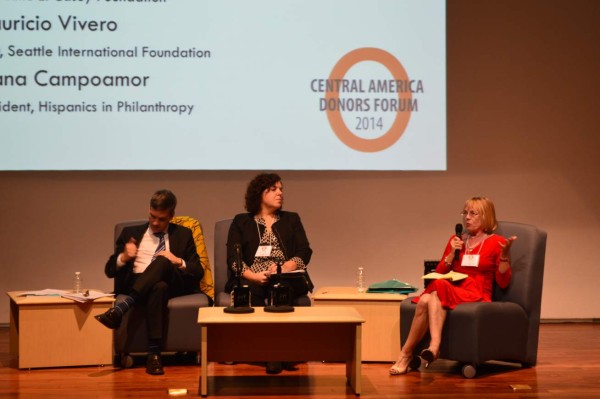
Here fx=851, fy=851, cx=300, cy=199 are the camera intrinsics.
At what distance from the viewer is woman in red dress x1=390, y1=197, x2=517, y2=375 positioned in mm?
5023

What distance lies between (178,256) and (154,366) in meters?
0.78

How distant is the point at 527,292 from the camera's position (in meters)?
5.20

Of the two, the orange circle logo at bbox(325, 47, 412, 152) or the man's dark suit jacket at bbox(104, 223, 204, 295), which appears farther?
the orange circle logo at bbox(325, 47, 412, 152)

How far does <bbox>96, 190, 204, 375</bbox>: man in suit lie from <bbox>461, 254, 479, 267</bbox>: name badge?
1687 millimetres

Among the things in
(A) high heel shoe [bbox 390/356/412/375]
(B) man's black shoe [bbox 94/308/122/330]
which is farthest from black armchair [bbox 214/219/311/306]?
(A) high heel shoe [bbox 390/356/412/375]

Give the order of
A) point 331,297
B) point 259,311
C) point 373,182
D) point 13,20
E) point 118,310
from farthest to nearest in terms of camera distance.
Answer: point 373,182, point 13,20, point 331,297, point 118,310, point 259,311

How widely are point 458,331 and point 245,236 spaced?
1.51 m

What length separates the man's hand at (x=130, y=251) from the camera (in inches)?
211

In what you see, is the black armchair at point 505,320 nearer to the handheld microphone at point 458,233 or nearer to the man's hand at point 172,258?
the handheld microphone at point 458,233

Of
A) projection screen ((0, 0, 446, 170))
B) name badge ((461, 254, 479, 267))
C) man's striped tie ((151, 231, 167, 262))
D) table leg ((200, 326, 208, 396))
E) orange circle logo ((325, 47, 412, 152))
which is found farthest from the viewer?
orange circle logo ((325, 47, 412, 152))

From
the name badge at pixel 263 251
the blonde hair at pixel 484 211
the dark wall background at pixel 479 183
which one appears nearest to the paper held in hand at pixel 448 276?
the blonde hair at pixel 484 211

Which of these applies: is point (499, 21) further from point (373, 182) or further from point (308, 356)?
point (308, 356)

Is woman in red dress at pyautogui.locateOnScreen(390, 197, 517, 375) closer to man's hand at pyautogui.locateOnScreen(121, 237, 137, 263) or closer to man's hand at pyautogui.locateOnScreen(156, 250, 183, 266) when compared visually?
man's hand at pyautogui.locateOnScreen(156, 250, 183, 266)

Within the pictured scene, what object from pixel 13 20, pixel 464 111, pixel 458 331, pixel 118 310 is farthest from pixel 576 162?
pixel 13 20
